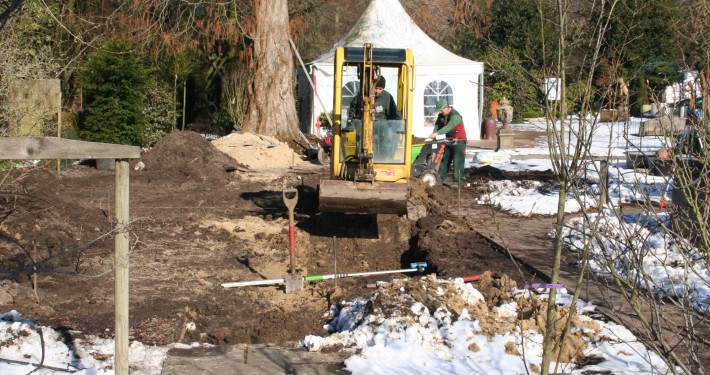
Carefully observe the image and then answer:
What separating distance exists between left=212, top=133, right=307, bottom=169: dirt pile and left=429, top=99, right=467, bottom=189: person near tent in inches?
218

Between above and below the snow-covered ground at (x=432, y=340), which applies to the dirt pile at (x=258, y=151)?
above

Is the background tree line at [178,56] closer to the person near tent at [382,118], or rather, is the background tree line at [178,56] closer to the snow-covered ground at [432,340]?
the person near tent at [382,118]

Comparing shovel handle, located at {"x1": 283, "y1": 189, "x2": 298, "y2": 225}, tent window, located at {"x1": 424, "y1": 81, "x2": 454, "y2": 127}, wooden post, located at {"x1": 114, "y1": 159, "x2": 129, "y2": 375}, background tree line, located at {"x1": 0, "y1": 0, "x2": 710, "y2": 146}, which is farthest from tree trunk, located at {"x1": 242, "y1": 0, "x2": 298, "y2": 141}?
wooden post, located at {"x1": 114, "y1": 159, "x2": 129, "y2": 375}

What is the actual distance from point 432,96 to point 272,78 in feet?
20.5

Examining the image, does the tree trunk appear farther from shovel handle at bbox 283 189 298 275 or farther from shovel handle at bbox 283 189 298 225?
shovel handle at bbox 283 189 298 275

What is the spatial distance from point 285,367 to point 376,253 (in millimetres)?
5412

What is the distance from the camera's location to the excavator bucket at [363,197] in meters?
11.4

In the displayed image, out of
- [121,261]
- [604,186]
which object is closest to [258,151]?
[121,261]

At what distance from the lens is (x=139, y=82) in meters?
22.9

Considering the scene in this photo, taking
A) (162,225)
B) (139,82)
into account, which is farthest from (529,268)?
(139,82)

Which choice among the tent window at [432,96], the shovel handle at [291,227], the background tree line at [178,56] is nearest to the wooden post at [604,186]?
the shovel handle at [291,227]

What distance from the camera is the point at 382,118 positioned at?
1269 centimetres

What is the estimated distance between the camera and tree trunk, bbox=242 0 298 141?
24.4m

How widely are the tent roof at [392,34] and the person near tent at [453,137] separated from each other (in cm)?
1092
